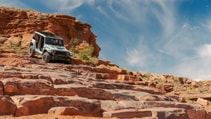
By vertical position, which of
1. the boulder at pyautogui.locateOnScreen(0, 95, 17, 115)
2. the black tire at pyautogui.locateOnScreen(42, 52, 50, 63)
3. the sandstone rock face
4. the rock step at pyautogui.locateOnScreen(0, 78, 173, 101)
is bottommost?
the boulder at pyautogui.locateOnScreen(0, 95, 17, 115)

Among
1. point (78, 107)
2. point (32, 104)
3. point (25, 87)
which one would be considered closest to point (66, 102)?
point (78, 107)

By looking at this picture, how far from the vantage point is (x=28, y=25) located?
3919 cm

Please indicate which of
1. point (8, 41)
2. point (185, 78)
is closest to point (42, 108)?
point (8, 41)

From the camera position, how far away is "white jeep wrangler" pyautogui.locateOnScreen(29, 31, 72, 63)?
23828 mm

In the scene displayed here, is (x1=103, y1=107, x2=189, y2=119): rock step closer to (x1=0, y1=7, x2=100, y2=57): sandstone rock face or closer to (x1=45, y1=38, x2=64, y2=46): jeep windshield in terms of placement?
(x1=45, y1=38, x2=64, y2=46): jeep windshield

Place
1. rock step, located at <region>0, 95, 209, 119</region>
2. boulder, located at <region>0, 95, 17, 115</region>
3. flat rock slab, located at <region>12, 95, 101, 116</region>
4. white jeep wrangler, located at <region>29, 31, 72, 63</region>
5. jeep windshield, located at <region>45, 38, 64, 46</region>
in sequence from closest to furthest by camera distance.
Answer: boulder, located at <region>0, 95, 17, 115</region>, rock step, located at <region>0, 95, 209, 119</region>, flat rock slab, located at <region>12, 95, 101, 116</region>, white jeep wrangler, located at <region>29, 31, 72, 63</region>, jeep windshield, located at <region>45, 38, 64, 46</region>

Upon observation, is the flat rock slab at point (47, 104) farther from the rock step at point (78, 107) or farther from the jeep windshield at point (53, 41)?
the jeep windshield at point (53, 41)

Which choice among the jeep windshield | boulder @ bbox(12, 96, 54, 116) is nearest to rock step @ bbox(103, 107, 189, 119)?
boulder @ bbox(12, 96, 54, 116)

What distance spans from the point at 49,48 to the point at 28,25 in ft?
53.4

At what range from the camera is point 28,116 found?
9.40 meters

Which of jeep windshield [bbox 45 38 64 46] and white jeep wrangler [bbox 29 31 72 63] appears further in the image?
jeep windshield [bbox 45 38 64 46]

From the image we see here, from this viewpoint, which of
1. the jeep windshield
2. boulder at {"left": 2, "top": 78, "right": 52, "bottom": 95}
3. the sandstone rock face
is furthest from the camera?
the sandstone rock face

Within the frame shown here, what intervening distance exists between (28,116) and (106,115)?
2.84 metres

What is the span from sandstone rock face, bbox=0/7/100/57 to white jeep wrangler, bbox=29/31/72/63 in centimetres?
930
